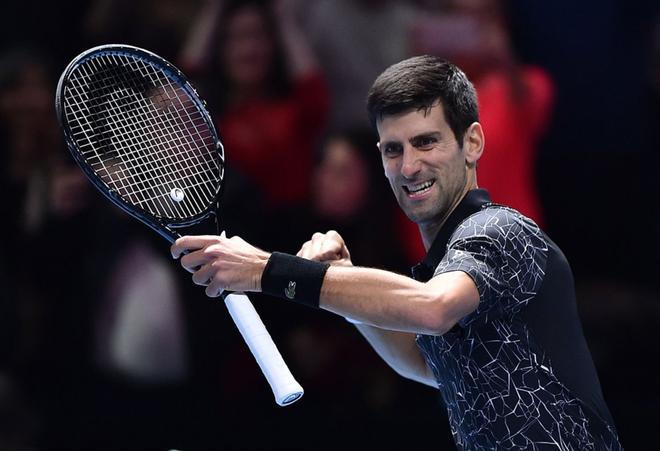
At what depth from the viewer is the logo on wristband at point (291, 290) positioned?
2676 millimetres

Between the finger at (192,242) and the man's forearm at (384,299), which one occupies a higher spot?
the finger at (192,242)

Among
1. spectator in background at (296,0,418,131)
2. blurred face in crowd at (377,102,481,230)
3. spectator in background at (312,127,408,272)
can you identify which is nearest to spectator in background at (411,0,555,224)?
spectator in background at (296,0,418,131)

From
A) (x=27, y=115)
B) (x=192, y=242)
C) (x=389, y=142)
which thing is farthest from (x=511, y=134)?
(x=192, y=242)

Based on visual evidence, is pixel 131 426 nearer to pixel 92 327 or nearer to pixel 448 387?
pixel 92 327

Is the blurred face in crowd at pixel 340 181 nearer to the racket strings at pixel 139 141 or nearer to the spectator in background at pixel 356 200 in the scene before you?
the spectator in background at pixel 356 200

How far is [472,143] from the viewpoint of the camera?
2.93m

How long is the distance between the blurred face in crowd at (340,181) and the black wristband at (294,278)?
9.88 ft

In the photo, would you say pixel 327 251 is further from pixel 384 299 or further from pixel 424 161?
pixel 384 299

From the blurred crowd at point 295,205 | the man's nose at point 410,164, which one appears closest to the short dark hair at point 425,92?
the man's nose at point 410,164

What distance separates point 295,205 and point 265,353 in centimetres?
298

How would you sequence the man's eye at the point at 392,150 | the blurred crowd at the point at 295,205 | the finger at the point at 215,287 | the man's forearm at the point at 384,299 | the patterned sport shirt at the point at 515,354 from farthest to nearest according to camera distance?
1. the blurred crowd at the point at 295,205
2. the man's eye at the point at 392,150
3. the finger at the point at 215,287
4. the patterned sport shirt at the point at 515,354
5. the man's forearm at the point at 384,299

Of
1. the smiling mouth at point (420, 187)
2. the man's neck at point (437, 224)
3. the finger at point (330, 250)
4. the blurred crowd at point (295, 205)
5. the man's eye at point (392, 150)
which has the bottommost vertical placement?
the blurred crowd at point (295, 205)

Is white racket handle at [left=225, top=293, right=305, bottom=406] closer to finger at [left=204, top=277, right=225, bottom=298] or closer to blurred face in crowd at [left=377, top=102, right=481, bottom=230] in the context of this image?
finger at [left=204, top=277, right=225, bottom=298]

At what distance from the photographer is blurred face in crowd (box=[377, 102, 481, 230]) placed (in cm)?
282
